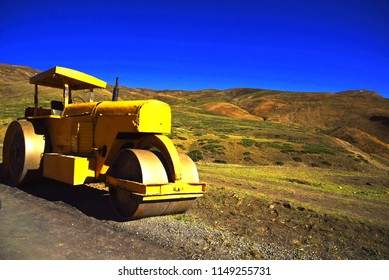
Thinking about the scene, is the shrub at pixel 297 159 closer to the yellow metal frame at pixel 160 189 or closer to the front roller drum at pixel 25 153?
the yellow metal frame at pixel 160 189

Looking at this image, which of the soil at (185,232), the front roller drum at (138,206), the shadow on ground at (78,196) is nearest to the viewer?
the soil at (185,232)

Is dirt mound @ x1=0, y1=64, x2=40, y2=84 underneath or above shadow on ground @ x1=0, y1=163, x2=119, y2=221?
above

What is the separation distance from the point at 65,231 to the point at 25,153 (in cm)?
385

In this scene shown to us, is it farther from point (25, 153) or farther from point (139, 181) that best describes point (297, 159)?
point (139, 181)

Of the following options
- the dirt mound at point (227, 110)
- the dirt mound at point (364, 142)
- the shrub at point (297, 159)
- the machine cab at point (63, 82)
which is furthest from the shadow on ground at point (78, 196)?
the dirt mound at point (227, 110)

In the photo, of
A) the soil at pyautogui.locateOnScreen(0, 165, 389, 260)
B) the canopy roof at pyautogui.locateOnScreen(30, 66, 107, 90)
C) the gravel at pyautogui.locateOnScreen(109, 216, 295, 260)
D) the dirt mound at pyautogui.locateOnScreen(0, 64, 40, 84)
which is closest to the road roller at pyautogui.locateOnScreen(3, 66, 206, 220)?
the canopy roof at pyautogui.locateOnScreen(30, 66, 107, 90)

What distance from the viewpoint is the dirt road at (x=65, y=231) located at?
4.75 meters

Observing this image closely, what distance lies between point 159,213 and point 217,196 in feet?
8.06

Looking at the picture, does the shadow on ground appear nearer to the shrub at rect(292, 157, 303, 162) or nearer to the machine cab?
the machine cab

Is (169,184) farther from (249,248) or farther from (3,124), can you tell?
(3,124)

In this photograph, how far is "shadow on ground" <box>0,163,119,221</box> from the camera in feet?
22.5

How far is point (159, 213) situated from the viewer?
20.4ft

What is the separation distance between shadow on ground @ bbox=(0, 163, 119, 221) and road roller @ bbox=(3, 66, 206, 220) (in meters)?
0.28

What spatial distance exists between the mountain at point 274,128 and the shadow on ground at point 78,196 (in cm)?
1111
